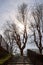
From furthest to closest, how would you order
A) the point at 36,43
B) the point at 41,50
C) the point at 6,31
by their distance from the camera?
the point at 6,31 < the point at 36,43 < the point at 41,50

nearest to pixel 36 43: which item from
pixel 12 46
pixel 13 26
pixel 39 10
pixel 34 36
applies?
pixel 34 36

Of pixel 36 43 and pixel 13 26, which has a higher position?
pixel 13 26

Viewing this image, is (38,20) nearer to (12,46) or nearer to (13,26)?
(13,26)

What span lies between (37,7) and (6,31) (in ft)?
34.7

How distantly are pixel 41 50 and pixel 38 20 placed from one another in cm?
486

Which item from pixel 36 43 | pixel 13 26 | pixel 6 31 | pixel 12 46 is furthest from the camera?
pixel 12 46

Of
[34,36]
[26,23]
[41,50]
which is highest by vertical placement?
[26,23]

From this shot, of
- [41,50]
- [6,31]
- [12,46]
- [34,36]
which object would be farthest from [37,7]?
[12,46]

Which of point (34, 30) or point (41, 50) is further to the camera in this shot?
point (34, 30)

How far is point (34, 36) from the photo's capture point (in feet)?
83.4

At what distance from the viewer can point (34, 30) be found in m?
25.3

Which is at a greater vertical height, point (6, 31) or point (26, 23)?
point (26, 23)

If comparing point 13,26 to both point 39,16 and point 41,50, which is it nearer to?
point 39,16

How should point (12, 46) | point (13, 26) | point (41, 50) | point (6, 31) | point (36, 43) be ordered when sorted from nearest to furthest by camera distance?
point (41, 50) → point (36, 43) → point (13, 26) → point (6, 31) → point (12, 46)
